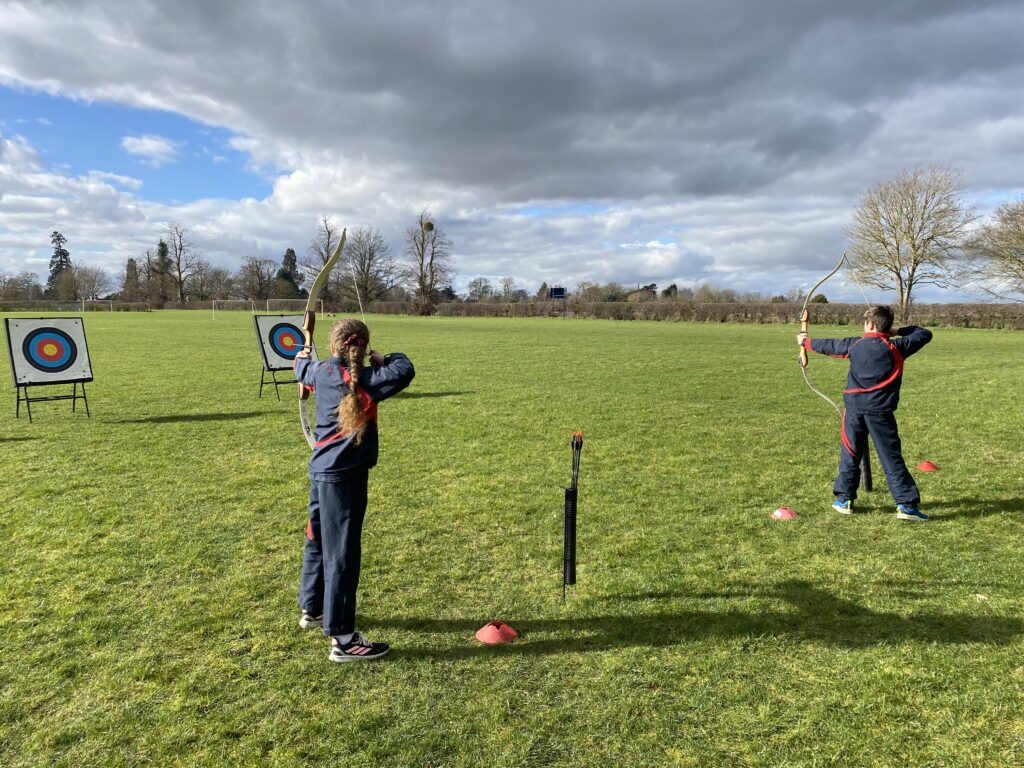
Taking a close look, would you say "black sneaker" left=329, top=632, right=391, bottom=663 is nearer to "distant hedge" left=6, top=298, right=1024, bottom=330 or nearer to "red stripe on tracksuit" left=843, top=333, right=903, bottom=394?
"red stripe on tracksuit" left=843, top=333, right=903, bottom=394

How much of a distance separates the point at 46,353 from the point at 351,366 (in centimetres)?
1033

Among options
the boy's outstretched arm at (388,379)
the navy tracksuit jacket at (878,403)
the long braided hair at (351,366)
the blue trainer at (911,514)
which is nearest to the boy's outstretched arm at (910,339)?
the navy tracksuit jacket at (878,403)

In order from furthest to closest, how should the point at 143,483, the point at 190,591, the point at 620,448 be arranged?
the point at 620,448 → the point at 143,483 → the point at 190,591

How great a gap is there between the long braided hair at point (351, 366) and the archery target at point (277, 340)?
9360 mm

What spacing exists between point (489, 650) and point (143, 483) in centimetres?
486

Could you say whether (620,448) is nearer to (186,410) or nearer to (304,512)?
(304,512)

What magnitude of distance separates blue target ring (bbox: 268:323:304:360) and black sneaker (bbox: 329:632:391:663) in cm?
956

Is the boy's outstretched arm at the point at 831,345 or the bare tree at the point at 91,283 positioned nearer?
the boy's outstretched arm at the point at 831,345

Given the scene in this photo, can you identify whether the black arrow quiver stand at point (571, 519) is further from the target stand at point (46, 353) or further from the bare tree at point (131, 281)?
the bare tree at point (131, 281)

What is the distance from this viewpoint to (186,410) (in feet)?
35.1

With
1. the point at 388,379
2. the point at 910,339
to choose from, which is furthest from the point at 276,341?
the point at 910,339

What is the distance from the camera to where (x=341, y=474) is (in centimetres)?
316

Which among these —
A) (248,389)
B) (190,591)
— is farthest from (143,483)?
(248,389)

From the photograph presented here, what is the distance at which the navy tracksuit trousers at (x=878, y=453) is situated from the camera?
17.7 ft
